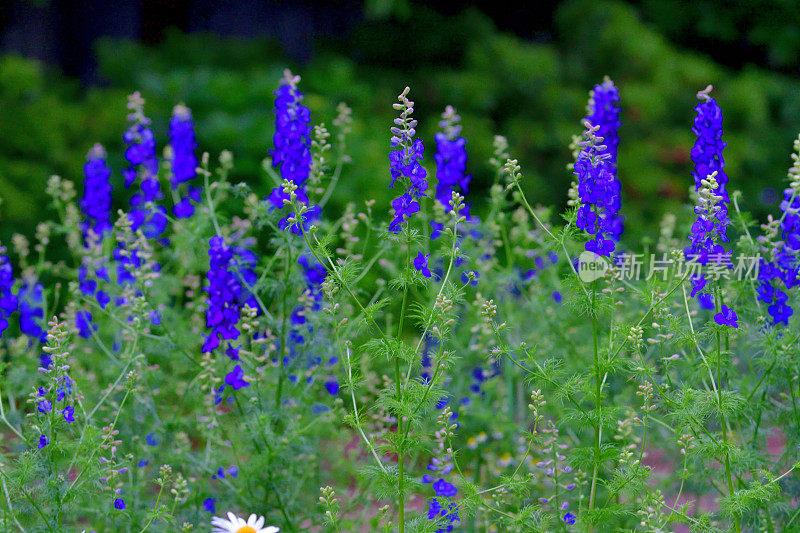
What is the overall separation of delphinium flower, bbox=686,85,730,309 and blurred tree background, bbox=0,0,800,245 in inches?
154

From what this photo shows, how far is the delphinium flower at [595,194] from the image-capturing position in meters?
2.47

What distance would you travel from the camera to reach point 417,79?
8203mm

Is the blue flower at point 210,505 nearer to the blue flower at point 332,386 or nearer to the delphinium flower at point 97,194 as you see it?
the blue flower at point 332,386

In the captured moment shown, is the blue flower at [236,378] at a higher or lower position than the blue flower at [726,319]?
lower

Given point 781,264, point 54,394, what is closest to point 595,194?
point 781,264

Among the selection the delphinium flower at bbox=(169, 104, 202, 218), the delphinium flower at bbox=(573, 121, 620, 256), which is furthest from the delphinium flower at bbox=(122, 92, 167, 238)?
the delphinium flower at bbox=(573, 121, 620, 256)

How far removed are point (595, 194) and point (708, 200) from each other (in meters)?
0.31

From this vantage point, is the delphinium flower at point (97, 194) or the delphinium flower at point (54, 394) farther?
the delphinium flower at point (97, 194)

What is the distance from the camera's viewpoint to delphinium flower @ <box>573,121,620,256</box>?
247cm

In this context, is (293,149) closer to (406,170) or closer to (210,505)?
(406,170)

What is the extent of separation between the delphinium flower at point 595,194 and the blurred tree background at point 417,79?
413 cm

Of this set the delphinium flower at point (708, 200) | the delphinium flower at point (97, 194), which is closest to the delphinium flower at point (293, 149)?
the delphinium flower at point (708, 200)

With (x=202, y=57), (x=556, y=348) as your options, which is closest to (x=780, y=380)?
(x=556, y=348)

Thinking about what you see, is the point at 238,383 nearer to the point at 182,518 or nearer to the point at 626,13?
the point at 182,518
